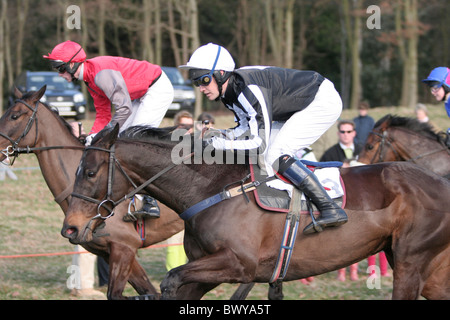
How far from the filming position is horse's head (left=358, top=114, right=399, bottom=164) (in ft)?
26.9

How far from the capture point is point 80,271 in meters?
7.52

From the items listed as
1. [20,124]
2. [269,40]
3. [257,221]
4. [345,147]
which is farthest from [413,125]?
[269,40]

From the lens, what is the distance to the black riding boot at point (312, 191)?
4.55 m

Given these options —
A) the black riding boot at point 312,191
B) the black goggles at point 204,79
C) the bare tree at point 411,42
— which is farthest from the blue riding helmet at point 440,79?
the bare tree at point 411,42

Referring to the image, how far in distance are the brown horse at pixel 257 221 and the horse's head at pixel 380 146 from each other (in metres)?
3.16

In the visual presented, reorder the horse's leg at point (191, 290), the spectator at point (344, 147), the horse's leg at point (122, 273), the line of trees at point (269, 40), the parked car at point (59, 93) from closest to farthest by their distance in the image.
Result: the horse's leg at point (191, 290)
the horse's leg at point (122, 273)
the spectator at point (344, 147)
the parked car at point (59, 93)
the line of trees at point (269, 40)

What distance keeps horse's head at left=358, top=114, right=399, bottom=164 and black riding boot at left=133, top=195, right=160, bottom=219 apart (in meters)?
3.42

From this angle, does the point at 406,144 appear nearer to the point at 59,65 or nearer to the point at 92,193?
the point at 59,65

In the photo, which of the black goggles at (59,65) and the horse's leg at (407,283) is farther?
the black goggles at (59,65)

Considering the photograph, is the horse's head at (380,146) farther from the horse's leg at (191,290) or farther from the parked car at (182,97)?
the parked car at (182,97)

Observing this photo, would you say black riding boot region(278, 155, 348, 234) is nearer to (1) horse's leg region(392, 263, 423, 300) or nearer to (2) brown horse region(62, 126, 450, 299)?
(2) brown horse region(62, 126, 450, 299)

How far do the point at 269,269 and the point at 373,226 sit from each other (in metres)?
0.88
